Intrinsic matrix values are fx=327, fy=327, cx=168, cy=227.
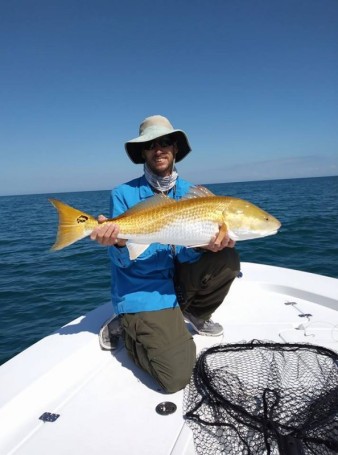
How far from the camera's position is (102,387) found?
3400mm

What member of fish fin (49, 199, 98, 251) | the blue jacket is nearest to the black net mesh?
the blue jacket

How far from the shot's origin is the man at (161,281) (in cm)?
351

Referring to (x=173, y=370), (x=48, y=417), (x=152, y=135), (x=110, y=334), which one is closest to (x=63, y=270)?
(x=110, y=334)

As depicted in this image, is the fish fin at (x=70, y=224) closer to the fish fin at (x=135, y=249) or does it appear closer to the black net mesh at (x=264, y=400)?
the fish fin at (x=135, y=249)

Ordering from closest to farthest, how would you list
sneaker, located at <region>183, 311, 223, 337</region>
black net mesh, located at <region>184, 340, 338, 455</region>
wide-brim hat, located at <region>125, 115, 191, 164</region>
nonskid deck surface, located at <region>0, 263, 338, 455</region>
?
black net mesh, located at <region>184, 340, 338, 455</region>, nonskid deck surface, located at <region>0, 263, 338, 455</region>, wide-brim hat, located at <region>125, 115, 191, 164</region>, sneaker, located at <region>183, 311, 223, 337</region>

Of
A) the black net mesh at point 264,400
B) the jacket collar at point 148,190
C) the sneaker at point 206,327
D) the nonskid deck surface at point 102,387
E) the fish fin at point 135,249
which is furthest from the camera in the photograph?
the sneaker at point 206,327

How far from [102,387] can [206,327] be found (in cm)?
157

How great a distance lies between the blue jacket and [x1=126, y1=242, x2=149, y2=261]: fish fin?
14cm

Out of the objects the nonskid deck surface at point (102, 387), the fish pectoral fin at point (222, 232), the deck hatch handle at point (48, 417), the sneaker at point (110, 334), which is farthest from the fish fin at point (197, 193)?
the deck hatch handle at point (48, 417)

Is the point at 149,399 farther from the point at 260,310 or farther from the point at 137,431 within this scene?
the point at 260,310

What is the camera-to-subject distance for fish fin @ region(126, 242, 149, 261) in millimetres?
3641

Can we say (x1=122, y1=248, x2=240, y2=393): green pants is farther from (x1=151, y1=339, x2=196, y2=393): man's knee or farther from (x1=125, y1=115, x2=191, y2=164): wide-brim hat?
(x1=125, y1=115, x2=191, y2=164): wide-brim hat

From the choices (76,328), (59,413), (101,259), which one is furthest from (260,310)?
(101,259)

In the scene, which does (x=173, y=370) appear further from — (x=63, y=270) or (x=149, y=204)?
(x=63, y=270)
